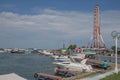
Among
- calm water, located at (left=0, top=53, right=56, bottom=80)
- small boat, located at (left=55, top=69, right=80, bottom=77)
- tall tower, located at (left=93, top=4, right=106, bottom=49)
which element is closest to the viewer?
small boat, located at (left=55, top=69, right=80, bottom=77)

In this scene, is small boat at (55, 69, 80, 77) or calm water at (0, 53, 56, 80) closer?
small boat at (55, 69, 80, 77)

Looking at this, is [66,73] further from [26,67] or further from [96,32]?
[96,32]

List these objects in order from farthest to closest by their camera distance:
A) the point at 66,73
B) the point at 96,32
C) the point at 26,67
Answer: the point at 96,32, the point at 26,67, the point at 66,73

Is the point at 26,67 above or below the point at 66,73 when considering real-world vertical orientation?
below

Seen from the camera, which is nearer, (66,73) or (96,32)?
(66,73)

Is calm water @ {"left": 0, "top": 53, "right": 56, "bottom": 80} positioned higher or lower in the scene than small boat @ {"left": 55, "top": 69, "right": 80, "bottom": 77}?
lower

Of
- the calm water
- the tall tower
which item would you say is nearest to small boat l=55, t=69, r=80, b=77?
the calm water

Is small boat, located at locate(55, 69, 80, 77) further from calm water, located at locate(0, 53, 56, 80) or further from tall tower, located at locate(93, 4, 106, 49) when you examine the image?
tall tower, located at locate(93, 4, 106, 49)

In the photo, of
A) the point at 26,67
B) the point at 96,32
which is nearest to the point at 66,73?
the point at 26,67

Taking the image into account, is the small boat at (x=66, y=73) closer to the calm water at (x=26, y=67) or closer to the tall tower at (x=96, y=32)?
the calm water at (x=26, y=67)

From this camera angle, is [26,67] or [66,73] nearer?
[66,73]

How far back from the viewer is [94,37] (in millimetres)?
147125

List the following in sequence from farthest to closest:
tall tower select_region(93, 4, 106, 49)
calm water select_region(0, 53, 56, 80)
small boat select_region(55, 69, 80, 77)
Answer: tall tower select_region(93, 4, 106, 49), calm water select_region(0, 53, 56, 80), small boat select_region(55, 69, 80, 77)

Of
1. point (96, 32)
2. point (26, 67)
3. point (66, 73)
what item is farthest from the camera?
point (96, 32)
